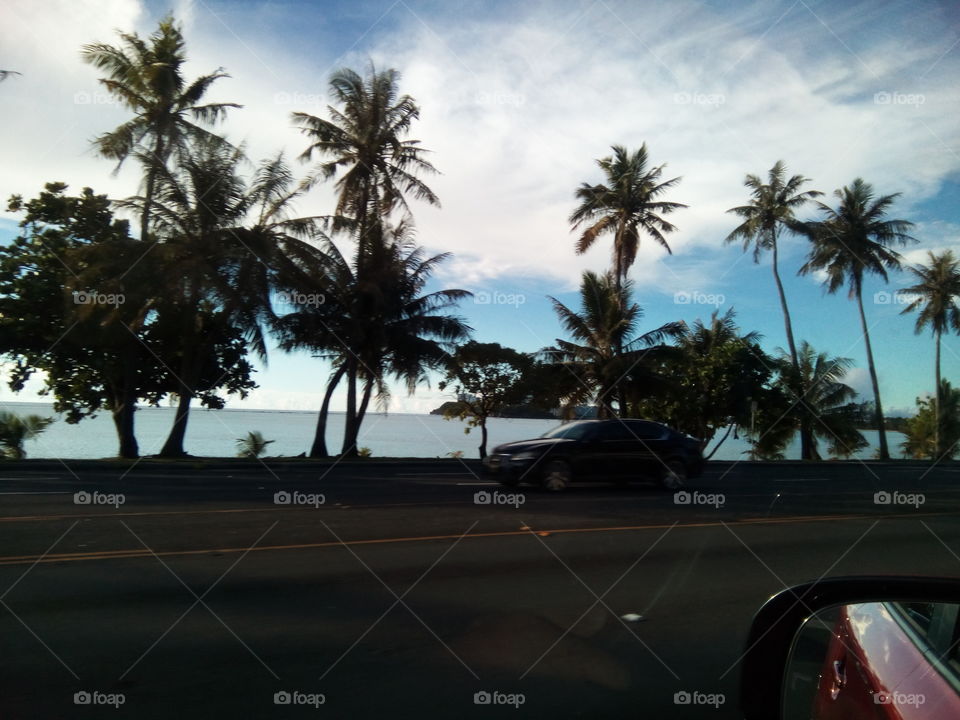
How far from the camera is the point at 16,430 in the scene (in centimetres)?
2311

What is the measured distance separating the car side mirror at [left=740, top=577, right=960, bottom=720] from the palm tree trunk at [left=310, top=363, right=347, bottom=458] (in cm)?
2533

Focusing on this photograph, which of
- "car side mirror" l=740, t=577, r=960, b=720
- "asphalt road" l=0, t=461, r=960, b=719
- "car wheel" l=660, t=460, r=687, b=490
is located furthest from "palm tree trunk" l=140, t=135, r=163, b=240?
"car side mirror" l=740, t=577, r=960, b=720

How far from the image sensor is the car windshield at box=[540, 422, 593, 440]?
49.4ft

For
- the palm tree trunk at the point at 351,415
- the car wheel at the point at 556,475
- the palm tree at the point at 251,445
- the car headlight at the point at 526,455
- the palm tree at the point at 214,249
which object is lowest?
the car wheel at the point at 556,475

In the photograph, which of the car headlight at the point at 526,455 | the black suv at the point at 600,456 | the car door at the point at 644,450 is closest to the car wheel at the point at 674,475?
the black suv at the point at 600,456

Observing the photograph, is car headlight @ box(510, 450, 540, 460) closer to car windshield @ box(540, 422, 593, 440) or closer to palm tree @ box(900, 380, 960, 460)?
car windshield @ box(540, 422, 593, 440)

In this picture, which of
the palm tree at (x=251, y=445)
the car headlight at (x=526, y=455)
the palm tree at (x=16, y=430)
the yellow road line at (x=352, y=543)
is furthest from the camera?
the palm tree at (x=251, y=445)

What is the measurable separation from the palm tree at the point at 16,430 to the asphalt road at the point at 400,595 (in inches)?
451

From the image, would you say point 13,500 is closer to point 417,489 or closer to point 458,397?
point 417,489

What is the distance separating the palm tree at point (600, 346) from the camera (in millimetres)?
31486

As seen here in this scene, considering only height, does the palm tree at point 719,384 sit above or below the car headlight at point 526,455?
above

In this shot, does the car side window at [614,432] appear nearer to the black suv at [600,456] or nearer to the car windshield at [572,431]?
the black suv at [600,456]

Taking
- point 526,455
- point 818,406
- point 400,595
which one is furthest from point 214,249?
point 818,406

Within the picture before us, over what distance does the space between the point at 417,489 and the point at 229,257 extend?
1303 centimetres
